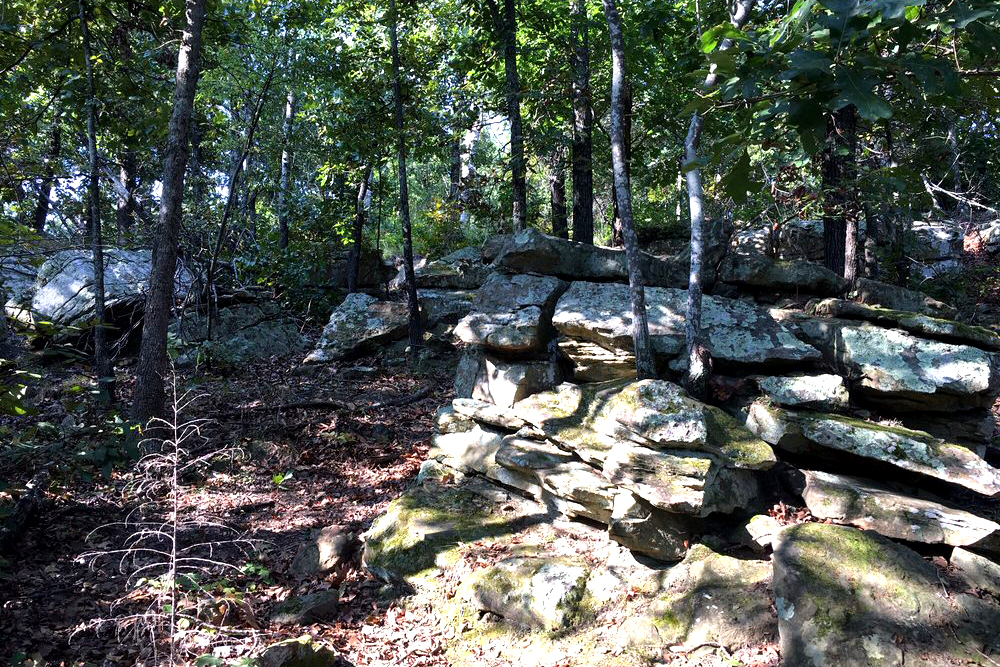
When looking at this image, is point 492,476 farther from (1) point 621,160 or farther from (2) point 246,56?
(2) point 246,56

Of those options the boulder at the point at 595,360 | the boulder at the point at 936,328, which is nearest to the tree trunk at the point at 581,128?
the boulder at the point at 595,360

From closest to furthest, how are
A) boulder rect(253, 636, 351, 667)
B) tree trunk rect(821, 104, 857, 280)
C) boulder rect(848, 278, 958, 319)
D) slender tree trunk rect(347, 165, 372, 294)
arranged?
1. boulder rect(253, 636, 351, 667)
2. boulder rect(848, 278, 958, 319)
3. tree trunk rect(821, 104, 857, 280)
4. slender tree trunk rect(347, 165, 372, 294)

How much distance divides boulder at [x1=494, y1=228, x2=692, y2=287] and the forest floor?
308 centimetres

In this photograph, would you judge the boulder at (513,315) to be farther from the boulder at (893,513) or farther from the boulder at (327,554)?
the boulder at (893,513)

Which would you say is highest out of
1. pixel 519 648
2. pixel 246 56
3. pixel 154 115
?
pixel 246 56

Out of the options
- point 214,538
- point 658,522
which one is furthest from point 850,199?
point 214,538

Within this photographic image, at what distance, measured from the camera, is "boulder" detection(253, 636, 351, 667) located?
4.62 meters

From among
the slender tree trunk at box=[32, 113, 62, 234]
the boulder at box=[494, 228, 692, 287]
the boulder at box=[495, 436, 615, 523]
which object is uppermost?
the slender tree trunk at box=[32, 113, 62, 234]

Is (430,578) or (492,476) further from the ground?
(492,476)

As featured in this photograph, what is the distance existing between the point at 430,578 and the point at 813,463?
4074 millimetres

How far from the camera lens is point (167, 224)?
8.17 meters

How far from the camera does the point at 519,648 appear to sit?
528 cm

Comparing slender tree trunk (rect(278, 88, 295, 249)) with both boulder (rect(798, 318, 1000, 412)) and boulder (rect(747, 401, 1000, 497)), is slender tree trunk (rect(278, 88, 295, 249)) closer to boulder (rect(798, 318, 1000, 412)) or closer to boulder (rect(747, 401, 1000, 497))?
boulder (rect(747, 401, 1000, 497))

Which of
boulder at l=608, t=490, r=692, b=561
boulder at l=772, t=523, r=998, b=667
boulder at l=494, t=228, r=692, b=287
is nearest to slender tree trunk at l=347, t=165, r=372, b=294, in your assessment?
boulder at l=494, t=228, r=692, b=287
